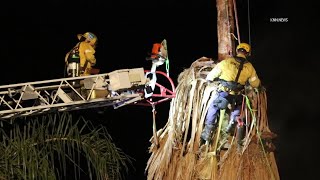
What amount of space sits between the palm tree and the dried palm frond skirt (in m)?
2.10

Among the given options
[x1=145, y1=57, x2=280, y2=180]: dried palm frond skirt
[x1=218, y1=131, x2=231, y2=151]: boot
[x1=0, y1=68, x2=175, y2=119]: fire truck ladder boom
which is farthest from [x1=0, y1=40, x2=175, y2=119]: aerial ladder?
[x1=218, y1=131, x2=231, y2=151]: boot

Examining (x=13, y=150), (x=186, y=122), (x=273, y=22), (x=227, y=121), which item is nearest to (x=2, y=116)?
(x=13, y=150)

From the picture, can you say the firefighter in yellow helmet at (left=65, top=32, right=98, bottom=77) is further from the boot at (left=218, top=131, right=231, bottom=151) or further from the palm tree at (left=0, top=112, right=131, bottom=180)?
the boot at (left=218, top=131, right=231, bottom=151)

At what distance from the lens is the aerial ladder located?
35.0 feet

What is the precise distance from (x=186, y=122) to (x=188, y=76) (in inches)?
30.9

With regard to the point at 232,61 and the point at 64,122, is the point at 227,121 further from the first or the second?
the point at 64,122

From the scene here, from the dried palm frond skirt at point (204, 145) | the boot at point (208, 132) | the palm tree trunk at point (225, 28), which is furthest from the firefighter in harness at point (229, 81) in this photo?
the palm tree trunk at point (225, 28)

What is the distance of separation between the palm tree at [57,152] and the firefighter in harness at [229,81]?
7.57 ft

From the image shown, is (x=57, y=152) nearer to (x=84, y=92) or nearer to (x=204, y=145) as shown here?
(x=84, y=92)

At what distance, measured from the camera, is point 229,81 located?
11.0m

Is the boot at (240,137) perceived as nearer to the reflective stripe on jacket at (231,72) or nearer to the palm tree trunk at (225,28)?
the reflective stripe on jacket at (231,72)

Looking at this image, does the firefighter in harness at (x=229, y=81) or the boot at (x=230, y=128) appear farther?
the boot at (x=230, y=128)

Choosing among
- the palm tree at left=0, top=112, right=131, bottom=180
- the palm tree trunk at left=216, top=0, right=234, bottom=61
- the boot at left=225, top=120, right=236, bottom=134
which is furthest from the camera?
the palm tree trunk at left=216, top=0, right=234, bottom=61

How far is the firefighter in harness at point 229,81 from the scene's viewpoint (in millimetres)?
10953
